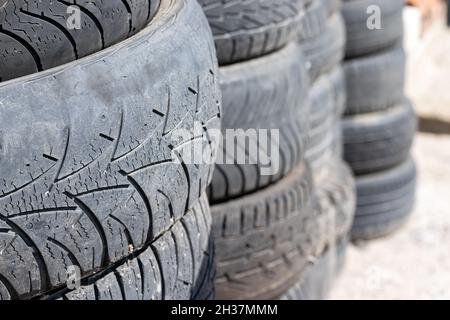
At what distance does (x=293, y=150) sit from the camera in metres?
2.17

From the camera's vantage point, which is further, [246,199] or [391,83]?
[391,83]

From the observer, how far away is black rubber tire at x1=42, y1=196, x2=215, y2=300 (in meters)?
1.34

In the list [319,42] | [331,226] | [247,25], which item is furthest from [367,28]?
[247,25]

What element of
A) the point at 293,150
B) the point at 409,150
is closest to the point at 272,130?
the point at 293,150

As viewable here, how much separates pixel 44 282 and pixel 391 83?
2.31m

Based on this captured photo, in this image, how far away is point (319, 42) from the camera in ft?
8.54

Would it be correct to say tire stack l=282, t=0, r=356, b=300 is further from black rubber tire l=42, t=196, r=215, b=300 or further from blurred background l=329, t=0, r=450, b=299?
black rubber tire l=42, t=196, r=215, b=300

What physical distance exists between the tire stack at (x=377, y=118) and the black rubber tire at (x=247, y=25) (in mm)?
1032

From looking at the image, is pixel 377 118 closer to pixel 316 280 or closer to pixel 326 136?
pixel 326 136

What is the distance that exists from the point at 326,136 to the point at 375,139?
559 millimetres

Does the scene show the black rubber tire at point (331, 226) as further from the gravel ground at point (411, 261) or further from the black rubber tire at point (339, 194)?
the gravel ground at point (411, 261)

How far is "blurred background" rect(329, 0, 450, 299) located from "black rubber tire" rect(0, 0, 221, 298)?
1689 millimetres

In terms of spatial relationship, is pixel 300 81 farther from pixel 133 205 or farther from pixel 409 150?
pixel 409 150

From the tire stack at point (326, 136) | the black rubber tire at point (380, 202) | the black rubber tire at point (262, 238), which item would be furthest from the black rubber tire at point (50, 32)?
the black rubber tire at point (380, 202)
